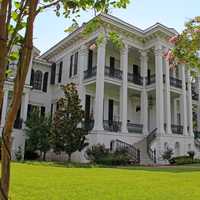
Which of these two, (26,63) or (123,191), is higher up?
(26,63)

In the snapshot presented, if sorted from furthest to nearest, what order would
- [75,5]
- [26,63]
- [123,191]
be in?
1. [123,191]
2. [75,5]
3. [26,63]

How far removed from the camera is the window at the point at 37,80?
2769cm

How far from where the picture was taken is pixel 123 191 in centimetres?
694

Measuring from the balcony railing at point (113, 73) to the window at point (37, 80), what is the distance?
7941mm

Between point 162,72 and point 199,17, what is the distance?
20.0m

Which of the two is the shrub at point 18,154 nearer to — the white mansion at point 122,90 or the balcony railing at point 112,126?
the white mansion at point 122,90

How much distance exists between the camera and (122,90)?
77.6ft

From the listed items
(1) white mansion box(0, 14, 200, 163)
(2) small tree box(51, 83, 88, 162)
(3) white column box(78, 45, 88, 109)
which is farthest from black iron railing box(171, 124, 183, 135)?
(2) small tree box(51, 83, 88, 162)

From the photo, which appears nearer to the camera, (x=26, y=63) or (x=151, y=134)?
(x=26, y=63)

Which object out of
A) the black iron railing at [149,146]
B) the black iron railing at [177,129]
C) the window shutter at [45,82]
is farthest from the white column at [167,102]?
the window shutter at [45,82]

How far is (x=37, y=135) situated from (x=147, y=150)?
9032 millimetres

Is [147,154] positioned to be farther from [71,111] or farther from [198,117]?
[198,117]

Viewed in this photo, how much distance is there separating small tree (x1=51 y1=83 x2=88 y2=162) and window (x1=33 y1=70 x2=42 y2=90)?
9.38m

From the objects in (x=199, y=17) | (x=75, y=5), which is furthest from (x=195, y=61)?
(x=75, y=5)
